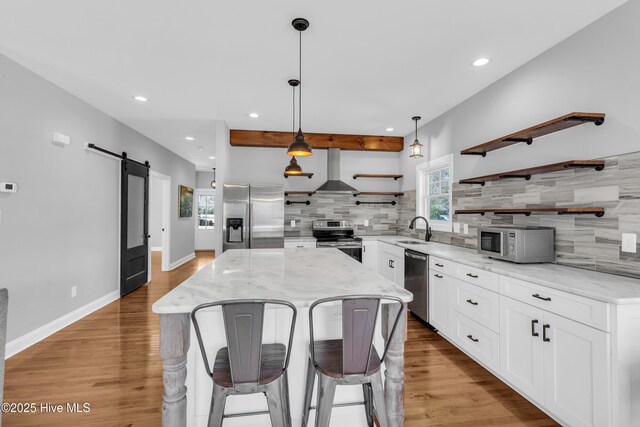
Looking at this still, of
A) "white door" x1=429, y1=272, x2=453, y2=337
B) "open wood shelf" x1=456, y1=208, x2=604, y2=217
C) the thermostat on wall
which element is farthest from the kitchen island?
the thermostat on wall

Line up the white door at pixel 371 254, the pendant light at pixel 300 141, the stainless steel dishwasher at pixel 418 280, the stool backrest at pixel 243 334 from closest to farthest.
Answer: the stool backrest at pixel 243 334, the pendant light at pixel 300 141, the stainless steel dishwasher at pixel 418 280, the white door at pixel 371 254

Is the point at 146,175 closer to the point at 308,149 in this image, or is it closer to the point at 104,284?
the point at 104,284

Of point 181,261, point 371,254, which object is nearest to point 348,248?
point 371,254

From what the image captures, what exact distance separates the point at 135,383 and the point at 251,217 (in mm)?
2514

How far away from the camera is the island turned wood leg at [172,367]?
1321 mm

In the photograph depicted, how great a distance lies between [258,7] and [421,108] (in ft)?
8.69

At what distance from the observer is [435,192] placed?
14.9ft

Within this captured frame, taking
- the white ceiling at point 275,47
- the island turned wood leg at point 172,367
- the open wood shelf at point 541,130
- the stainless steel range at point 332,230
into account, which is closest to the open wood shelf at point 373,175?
the stainless steel range at point 332,230

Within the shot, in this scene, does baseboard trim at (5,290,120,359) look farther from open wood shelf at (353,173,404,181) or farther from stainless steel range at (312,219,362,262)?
open wood shelf at (353,173,404,181)

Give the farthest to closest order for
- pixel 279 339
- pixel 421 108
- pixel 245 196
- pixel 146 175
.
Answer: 1. pixel 146 175
2. pixel 245 196
3. pixel 421 108
4. pixel 279 339

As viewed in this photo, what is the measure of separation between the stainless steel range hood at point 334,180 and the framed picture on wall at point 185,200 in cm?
401

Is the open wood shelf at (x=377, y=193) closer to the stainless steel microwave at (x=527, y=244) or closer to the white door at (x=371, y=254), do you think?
the white door at (x=371, y=254)

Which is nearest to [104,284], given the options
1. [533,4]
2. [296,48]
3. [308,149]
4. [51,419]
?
[51,419]

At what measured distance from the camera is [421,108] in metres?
4.00
